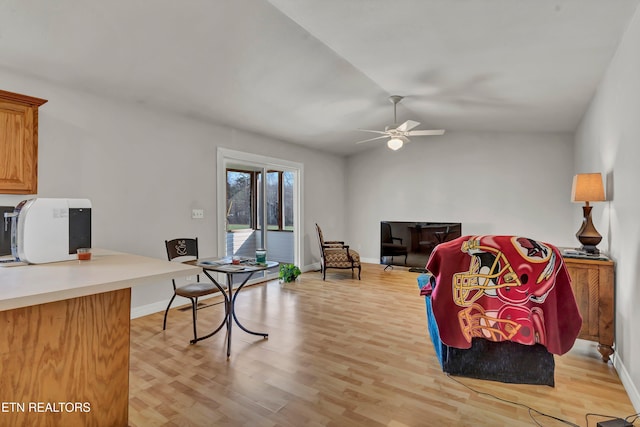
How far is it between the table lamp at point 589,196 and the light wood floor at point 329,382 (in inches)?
36.2

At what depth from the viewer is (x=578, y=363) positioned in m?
2.59

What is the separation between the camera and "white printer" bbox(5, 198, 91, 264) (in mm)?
1646

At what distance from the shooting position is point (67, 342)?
1.39 metres

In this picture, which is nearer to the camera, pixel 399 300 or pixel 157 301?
pixel 157 301

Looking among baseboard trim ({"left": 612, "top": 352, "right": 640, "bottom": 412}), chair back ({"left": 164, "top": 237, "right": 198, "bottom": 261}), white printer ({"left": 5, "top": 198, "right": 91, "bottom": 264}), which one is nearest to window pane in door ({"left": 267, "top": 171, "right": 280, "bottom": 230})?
chair back ({"left": 164, "top": 237, "right": 198, "bottom": 261})

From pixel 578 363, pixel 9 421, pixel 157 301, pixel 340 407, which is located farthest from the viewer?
Answer: pixel 157 301

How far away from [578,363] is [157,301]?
13.8ft

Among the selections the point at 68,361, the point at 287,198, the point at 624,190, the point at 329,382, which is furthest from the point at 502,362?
the point at 287,198

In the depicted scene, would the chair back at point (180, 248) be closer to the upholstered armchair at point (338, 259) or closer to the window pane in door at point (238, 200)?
the window pane in door at point (238, 200)

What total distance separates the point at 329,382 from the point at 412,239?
14.9 ft

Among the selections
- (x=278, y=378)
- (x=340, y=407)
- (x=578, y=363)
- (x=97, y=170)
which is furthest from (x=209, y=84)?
(x=578, y=363)

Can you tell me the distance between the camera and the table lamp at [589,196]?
2811 millimetres

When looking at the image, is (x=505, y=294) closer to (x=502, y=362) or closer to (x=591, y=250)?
(x=502, y=362)

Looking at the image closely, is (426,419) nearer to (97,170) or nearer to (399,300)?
(399,300)
